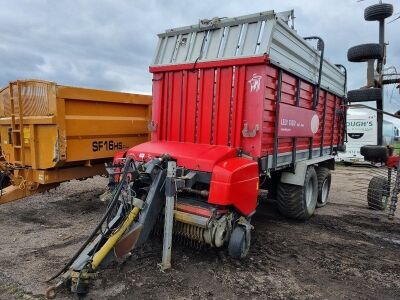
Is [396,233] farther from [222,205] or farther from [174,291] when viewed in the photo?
[174,291]

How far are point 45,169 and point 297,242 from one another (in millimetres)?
3617

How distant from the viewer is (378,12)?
6543mm

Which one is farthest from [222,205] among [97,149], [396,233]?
[396,233]

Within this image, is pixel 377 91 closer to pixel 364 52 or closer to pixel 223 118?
pixel 364 52

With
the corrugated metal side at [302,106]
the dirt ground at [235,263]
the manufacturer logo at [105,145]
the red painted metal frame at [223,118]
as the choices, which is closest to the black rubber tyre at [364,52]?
the corrugated metal side at [302,106]

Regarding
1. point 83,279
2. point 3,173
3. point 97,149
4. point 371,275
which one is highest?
point 97,149

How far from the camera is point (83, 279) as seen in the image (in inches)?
121

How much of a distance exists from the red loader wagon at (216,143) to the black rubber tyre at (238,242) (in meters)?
0.01

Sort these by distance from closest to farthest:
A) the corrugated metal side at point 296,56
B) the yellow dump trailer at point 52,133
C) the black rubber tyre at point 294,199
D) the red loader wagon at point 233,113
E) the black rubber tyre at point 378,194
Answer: the red loader wagon at point 233,113
the corrugated metal side at point 296,56
the yellow dump trailer at point 52,133
the black rubber tyre at point 294,199
the black rubber tyre at point 378,194

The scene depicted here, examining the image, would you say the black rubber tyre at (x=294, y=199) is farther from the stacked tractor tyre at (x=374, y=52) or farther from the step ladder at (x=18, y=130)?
the step ladder at (x=18, y=130)

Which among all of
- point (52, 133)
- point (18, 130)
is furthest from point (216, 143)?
point (18, 130)

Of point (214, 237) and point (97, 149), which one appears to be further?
point (97, 149)

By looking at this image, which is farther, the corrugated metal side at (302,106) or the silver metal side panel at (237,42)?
the corrugated metal side at (302,106)

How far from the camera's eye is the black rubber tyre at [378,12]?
645cm
